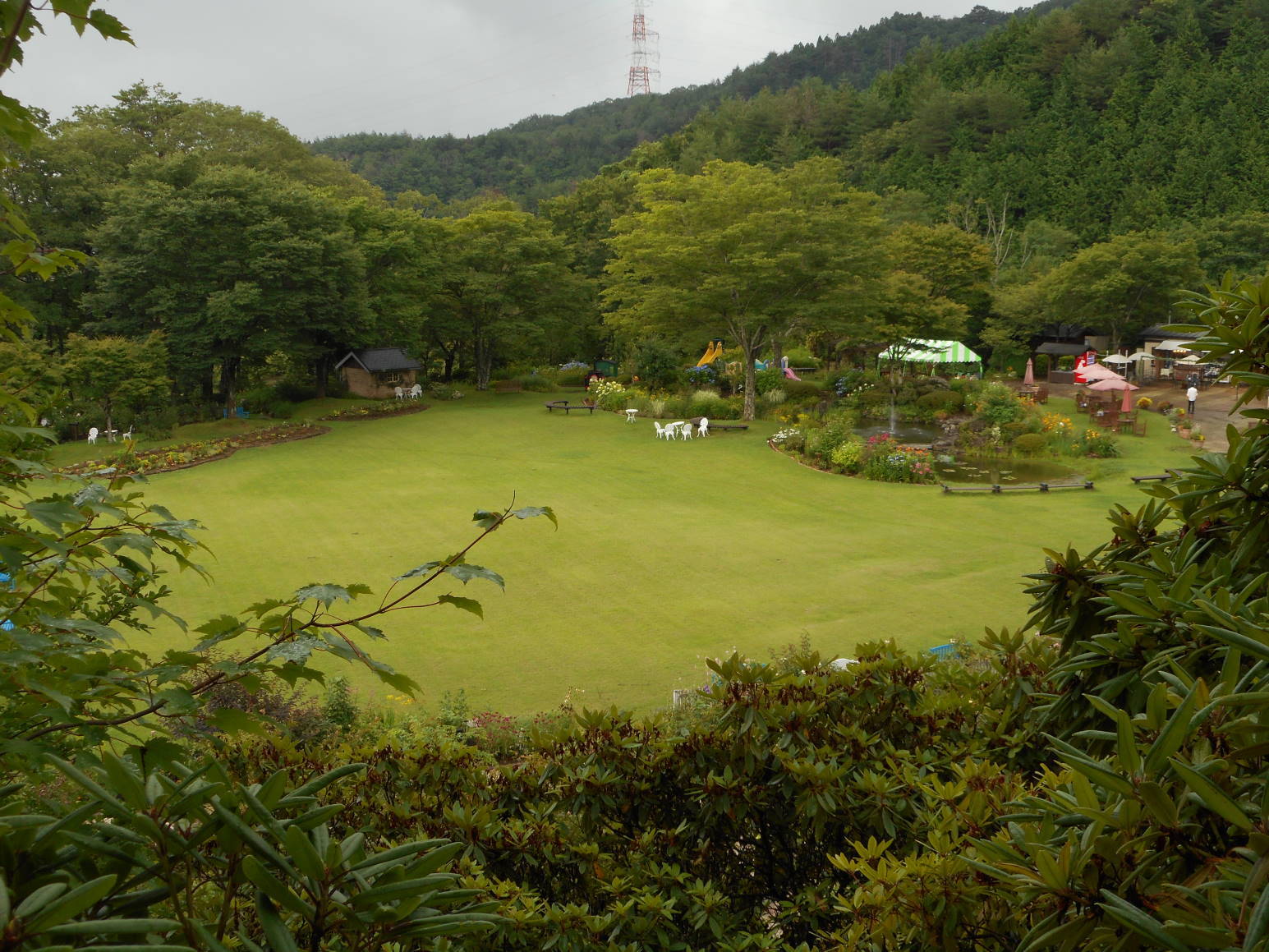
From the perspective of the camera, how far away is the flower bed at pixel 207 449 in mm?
19681

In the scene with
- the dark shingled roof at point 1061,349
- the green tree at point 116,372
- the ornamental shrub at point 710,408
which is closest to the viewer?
the green tree at point 116,372

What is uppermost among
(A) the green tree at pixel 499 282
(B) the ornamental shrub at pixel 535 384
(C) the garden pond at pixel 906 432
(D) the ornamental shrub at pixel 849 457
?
(A) the green tree at pixel 499 282

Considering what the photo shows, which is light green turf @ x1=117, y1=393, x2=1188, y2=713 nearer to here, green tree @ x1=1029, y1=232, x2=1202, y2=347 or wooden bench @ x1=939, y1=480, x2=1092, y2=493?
wooden bench @ x1=939, y1=480, x2=1092, y2=493

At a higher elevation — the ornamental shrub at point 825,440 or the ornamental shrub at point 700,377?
the ornamental shrub at point 700,377

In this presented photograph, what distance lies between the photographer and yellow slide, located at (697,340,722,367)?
32.2m

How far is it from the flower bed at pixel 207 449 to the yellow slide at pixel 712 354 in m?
13.5

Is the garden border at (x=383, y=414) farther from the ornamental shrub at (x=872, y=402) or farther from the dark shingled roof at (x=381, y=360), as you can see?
the ornamental shrub at (x=872, y=402)

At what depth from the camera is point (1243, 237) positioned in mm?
37719

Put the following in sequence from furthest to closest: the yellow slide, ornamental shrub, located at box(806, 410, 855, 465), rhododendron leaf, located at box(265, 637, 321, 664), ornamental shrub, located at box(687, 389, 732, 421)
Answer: the yellow slide < ornamental shrub, located at box(687, 389, 732, 421) < ornamental shrub, located at box(806, 410, 855, 465) < rhododendron leaf, located at box(265, 637, 321, 664)

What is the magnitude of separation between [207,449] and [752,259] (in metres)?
14.5

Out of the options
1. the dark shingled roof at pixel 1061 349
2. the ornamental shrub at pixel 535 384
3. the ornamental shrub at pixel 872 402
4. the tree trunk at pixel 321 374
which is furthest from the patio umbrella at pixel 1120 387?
the tree trunk at pixel 321 374

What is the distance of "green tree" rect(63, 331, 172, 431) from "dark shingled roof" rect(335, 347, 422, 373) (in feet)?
25.3

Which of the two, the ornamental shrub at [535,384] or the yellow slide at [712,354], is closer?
the yellow slide at [712,354]

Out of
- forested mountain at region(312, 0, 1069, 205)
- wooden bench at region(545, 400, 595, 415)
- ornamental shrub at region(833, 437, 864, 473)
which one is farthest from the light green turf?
forested mountain at region(312, 0, 1069, 205)
